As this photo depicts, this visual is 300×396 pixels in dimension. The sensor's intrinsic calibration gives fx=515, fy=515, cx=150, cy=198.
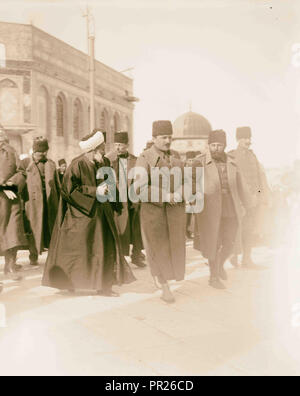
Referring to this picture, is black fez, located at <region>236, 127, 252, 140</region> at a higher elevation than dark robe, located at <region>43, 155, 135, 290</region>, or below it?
higher

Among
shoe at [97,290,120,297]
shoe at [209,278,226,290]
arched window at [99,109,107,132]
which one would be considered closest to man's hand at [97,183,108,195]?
shoe at [97,290,120,297]

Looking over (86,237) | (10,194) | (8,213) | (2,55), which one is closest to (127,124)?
(2,55)

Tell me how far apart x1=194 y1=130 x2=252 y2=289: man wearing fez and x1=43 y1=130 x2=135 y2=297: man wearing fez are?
115 centimetres

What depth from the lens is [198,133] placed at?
6412cm

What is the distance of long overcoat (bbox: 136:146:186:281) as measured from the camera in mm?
5625

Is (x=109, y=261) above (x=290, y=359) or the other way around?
above

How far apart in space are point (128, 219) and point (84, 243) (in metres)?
1.84

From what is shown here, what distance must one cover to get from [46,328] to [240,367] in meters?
1.77

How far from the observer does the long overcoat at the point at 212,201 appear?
6.35 metres

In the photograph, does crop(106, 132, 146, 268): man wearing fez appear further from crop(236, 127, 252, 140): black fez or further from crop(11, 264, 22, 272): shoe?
crop(236, 127, 252, 140): black fez

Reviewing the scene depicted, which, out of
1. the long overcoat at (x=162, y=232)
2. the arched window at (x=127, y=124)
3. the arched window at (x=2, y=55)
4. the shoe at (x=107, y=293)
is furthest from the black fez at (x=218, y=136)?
the arched window at (x=127, y=124)

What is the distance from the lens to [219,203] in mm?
6398
